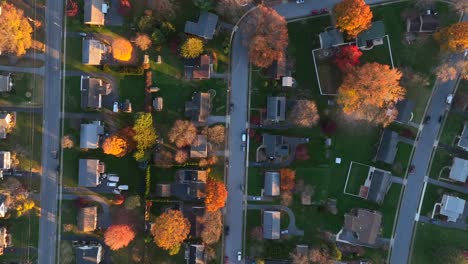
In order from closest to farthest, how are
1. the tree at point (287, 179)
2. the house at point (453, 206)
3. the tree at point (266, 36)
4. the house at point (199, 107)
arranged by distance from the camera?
the tree at point (266, 36)
the house at point (199, 107)
the house at point (453, 206)
the tree at point (287, 179)

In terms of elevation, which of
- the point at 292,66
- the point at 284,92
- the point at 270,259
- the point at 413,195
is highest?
the point at 292,66

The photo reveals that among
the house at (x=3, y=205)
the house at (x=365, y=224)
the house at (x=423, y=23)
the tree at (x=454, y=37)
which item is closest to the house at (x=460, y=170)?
the house at (x=365, y=224)

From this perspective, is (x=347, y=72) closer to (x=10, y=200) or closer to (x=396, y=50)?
(x=396, y=50)

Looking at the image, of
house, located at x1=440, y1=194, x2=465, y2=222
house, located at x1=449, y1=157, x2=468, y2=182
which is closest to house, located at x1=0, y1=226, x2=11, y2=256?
house, located at x1=440, y1=194, x2=465, y2=222

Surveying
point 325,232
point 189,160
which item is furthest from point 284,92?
point 325,232

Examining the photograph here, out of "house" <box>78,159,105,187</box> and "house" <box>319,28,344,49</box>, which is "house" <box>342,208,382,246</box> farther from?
"house" <box>78,159,105,187</box>

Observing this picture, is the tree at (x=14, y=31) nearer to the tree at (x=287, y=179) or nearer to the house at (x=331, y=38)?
the tree at (x=287, y=179)
